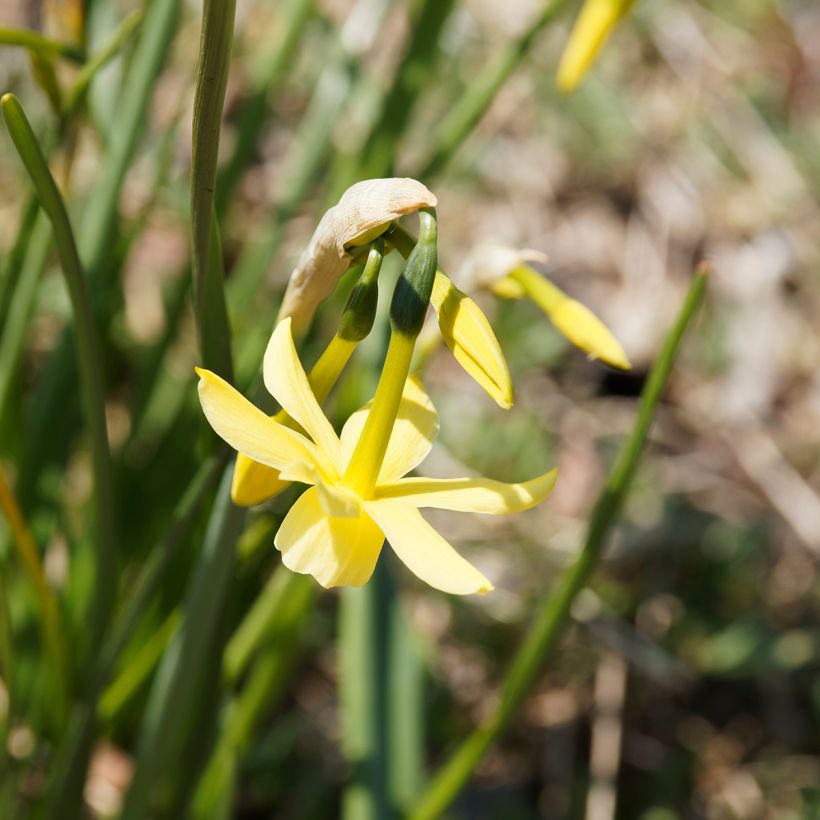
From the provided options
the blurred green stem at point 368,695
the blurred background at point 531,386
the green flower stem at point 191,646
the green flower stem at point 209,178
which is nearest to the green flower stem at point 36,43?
the blurred background at point 531,386

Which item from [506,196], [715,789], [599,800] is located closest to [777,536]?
[715,789]

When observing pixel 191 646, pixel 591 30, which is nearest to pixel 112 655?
pixel 191 646

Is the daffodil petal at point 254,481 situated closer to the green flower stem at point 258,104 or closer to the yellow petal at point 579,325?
the yellow petal at point 579,325

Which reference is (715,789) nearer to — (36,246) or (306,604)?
(306,604)

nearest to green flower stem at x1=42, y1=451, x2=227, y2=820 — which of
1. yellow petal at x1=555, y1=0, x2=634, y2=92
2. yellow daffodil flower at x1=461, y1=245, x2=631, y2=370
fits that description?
yellow daffodil flower at x1=461, y1=245, x2=631, y2=370

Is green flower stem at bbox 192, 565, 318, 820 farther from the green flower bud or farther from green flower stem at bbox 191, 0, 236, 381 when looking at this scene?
the green flower bud

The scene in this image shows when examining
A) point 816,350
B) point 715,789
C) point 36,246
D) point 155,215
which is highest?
point 36,246
